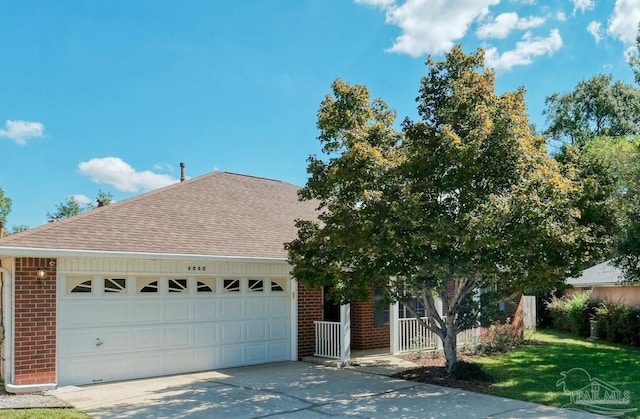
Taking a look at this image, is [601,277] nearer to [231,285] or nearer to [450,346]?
[450,346]

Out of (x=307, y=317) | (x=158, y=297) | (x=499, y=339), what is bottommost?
(x=499, y=339)

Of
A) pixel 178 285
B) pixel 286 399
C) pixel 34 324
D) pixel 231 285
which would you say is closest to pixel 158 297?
pixel 178 285

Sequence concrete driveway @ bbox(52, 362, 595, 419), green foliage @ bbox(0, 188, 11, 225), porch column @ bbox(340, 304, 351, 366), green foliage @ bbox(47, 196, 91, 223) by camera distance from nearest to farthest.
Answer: concrete driveway @ bbox(52, 362, 595, 419)
porch column @ bbox(340, 304, 351, 366)
green foliage @ bbox(0, 188, 11, 225)
green foliage @ bbox(47, 196, 91, 223)

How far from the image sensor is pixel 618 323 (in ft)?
58.5

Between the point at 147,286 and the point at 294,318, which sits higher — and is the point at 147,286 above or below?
above

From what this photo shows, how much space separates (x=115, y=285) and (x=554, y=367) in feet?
32.0

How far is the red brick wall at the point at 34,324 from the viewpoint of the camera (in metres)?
9.84

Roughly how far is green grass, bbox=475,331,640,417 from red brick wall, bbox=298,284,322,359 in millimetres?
4176

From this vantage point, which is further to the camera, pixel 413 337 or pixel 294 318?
pixel 413 337

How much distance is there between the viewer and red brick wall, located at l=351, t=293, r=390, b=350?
51.5ft

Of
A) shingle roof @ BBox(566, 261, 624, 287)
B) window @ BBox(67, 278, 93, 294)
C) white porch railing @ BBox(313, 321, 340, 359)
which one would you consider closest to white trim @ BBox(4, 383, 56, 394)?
window @ BBox(67, 278, 93, 294)

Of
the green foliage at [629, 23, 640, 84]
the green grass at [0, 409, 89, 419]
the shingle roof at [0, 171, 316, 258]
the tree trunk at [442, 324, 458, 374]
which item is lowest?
the green grass at [0, 409, 89, 419]

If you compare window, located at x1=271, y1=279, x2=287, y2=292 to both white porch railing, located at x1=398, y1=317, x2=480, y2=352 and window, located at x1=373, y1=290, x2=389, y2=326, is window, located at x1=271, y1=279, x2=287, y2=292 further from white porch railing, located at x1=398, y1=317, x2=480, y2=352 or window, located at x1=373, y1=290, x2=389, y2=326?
white porch railing, located at x1=398, y1=317, x2=480, y2=352

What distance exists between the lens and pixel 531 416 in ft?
26.4
